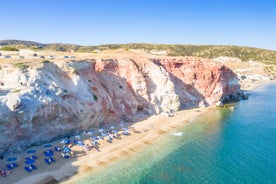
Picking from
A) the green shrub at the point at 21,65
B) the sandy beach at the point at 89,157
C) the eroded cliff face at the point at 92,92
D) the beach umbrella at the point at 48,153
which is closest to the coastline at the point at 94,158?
the sandy beach at the point at 89,157

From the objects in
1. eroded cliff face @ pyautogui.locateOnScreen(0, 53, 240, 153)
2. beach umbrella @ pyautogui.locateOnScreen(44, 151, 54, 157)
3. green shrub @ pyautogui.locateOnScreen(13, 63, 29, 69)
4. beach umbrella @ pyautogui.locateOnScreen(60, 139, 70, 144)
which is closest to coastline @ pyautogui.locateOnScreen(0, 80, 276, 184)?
beach umbrella @ pyautogui.locateOnScreen(44, 151, 54, 157)

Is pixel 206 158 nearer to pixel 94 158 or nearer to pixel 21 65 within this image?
pixel 94 158

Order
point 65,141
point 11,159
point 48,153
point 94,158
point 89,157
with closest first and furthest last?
1. point 11,159
2. point 48,153
3. point 94,158
4. point 89,157
5. point 65,141

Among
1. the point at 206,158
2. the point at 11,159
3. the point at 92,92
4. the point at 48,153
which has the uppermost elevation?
the point at 92,92

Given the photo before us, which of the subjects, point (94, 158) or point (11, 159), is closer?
point (11, 159)

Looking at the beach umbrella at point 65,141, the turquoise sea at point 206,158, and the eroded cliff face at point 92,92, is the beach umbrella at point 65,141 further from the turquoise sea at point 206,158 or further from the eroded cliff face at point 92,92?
the turquoise sea at point 206,158

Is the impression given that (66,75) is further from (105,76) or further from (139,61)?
(139,61)

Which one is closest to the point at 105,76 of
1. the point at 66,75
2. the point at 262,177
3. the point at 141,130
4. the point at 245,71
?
the point at 66,75

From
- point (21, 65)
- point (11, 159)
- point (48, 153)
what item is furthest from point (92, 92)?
point (11, 159)
